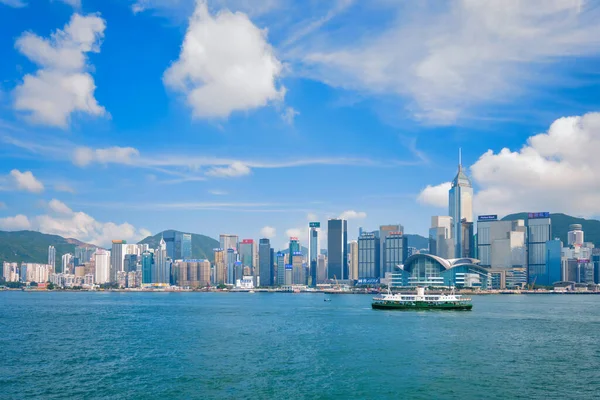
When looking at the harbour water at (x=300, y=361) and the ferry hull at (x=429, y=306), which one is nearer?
the harbour water at (x=300, y=361)

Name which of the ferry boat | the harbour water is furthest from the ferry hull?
the harbour water

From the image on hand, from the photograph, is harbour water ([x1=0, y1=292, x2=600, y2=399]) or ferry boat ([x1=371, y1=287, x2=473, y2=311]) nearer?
harbour water ([x1=0, y1=292, x2=600, y2=399])

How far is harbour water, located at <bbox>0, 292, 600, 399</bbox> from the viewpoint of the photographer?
1459 inches

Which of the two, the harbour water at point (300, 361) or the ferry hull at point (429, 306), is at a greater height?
the harbour water at point (300, 361)

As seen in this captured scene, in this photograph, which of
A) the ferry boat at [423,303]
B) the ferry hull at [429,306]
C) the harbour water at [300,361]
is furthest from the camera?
the ferry boat at [423,303]

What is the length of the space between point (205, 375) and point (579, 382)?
24.6 meters

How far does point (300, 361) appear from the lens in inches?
1857

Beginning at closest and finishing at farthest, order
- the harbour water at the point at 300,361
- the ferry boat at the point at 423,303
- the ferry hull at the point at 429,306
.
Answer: the harbour water at the point at 300,361
the ferry hull at the point at 429,306
the ferry boat at the point at 423,303

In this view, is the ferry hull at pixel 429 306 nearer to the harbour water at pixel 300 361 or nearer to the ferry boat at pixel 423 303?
the ferry boat at pixel 423 303

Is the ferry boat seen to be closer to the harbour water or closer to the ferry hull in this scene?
the ferry hull

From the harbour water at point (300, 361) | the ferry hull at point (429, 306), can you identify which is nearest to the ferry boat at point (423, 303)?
the ferry hull at point (429, 306)

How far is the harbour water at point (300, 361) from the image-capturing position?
122 ft

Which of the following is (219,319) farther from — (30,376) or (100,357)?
(30,376)

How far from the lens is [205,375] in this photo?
41188 mm
